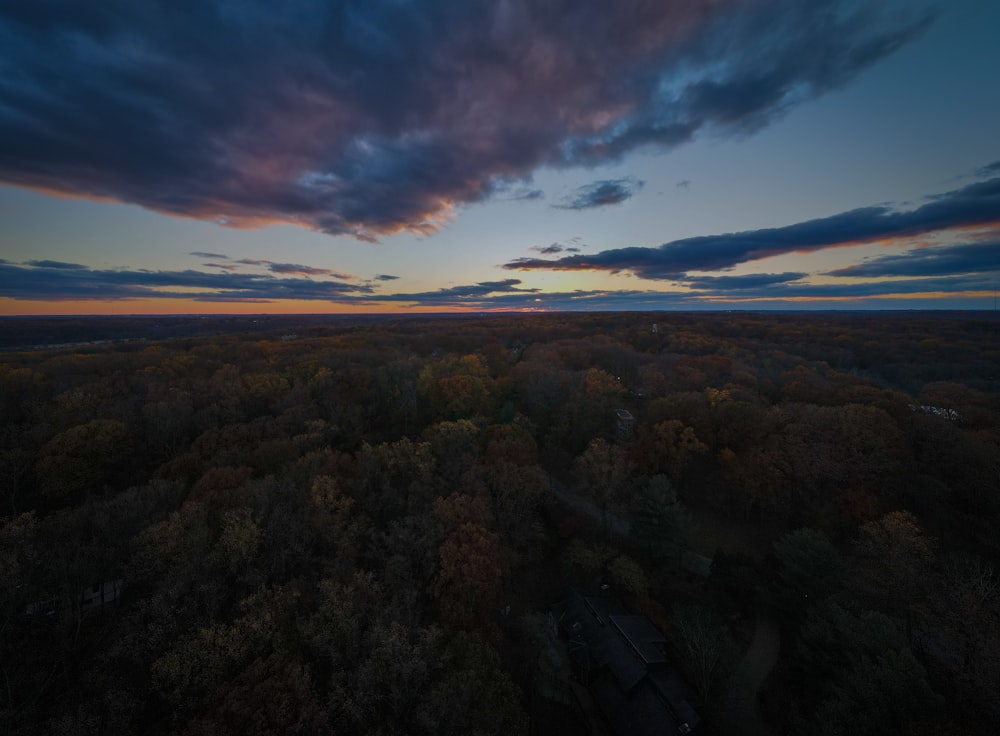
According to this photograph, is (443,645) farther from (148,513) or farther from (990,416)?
(990,416)

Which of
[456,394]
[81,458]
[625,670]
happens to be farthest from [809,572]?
[81,458]

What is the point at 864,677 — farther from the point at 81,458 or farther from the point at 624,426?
the point at 81,458

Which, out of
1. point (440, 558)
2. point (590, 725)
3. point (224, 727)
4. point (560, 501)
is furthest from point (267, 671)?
point (560, 501)

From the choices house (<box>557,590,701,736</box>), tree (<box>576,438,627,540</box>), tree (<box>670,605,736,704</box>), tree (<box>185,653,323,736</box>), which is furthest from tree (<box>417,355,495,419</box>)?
tree (<box>185,653,323,736</box>)

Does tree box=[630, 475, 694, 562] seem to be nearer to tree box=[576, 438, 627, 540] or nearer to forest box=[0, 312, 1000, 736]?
forest box=[0, 312, 1000, 736]

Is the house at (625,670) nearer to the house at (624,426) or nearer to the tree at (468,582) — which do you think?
the tree at (468,582)
